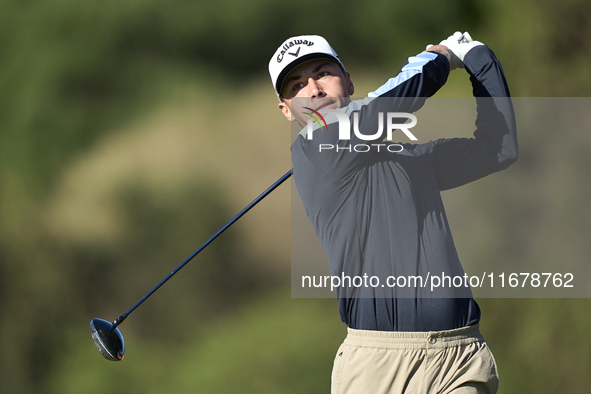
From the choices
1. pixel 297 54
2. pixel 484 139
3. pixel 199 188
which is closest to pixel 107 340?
pixel 199 188

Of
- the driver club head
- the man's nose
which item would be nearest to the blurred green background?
the driver club head

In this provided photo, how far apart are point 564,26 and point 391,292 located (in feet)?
6.56

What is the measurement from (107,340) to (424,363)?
1.05m

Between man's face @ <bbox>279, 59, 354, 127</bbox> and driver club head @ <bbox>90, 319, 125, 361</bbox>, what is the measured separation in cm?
89

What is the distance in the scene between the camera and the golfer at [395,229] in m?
1.36

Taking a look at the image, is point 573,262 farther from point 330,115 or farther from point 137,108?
point 137,108

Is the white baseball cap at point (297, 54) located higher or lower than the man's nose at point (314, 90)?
higher

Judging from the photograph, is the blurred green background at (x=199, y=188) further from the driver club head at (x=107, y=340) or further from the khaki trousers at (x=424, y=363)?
the khaki trousers at (x=424, y=363)

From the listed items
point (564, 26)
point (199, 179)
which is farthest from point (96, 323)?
point (564, 26)

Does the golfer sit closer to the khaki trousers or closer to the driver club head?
the khaki trousers

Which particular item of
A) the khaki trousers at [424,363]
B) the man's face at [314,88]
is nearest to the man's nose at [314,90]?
the man's face at [314,88]

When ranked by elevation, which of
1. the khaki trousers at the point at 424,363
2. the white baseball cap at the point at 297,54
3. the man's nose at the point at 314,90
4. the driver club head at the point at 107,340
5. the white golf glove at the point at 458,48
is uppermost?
the white golf glove at the point at 458,48

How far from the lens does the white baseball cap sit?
160 centimetres

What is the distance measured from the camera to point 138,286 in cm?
273
